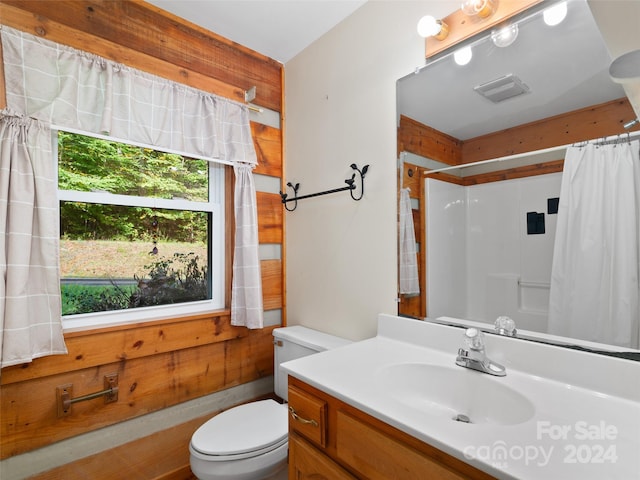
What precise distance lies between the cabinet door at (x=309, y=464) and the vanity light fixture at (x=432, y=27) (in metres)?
1.57

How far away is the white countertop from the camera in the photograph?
0.65m

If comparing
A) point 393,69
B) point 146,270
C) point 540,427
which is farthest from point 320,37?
point 540,427

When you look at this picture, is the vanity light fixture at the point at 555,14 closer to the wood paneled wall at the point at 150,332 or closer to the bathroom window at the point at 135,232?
the wood paneled wall at the point at 150,332

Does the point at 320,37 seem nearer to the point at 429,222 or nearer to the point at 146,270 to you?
the point at 429,222

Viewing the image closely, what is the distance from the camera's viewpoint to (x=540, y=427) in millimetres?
759

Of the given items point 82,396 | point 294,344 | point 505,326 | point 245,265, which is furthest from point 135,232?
point 505,326

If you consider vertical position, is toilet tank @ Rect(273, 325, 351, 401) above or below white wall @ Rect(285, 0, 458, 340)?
below

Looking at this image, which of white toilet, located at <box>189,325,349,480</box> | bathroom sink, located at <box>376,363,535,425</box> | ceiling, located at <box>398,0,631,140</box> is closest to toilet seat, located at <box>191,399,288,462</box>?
white toilet, located at <box>189,325,349,480</box>

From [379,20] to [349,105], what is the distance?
1.33 feet

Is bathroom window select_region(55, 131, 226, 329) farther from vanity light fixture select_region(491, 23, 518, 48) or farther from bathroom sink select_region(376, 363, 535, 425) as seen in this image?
vanity light fixture select_region(491, 23, 518, 48)

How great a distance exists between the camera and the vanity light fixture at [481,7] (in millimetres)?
1191

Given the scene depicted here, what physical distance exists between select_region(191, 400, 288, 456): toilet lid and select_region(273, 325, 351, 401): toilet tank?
23cm

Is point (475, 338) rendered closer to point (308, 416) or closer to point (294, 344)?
point (308, 416)

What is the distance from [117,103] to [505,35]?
5.55 ft
